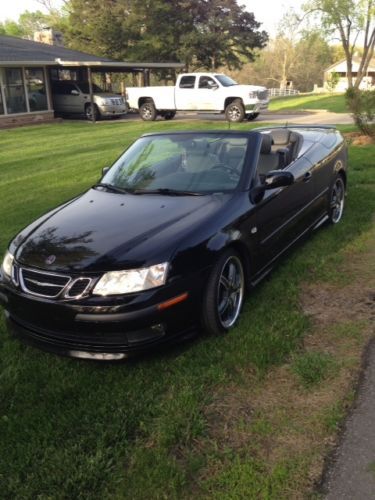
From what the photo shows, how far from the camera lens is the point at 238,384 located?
3.06 m

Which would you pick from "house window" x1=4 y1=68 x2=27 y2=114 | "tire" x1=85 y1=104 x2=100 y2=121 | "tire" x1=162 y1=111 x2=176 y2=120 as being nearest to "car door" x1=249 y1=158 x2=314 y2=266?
"tire" x1=162 y1=111 x2=176 y2=120

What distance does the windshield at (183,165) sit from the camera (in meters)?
4.17

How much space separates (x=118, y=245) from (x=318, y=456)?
172cm

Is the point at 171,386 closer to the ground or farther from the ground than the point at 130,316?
closer to the ground

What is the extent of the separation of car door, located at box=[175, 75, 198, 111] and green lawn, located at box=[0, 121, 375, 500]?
18.1 meters

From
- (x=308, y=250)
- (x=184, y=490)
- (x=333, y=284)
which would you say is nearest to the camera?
(x=184, y=490)

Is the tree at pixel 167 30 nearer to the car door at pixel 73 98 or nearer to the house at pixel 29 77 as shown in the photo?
the house at pixel 29 77

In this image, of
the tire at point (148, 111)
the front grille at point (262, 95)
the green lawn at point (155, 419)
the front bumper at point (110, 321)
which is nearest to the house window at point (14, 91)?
the tire at point (148, 111)

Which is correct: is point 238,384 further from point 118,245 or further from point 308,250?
point 308,250

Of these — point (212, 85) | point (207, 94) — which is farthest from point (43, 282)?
point (212, 85)

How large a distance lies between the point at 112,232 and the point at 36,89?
23042 mm

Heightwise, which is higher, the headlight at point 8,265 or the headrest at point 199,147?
the headrest at point 199,147

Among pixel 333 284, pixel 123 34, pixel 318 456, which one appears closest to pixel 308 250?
pixel 333 284

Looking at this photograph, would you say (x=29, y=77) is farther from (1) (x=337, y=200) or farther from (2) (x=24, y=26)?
(2) (x=24, y=26)
